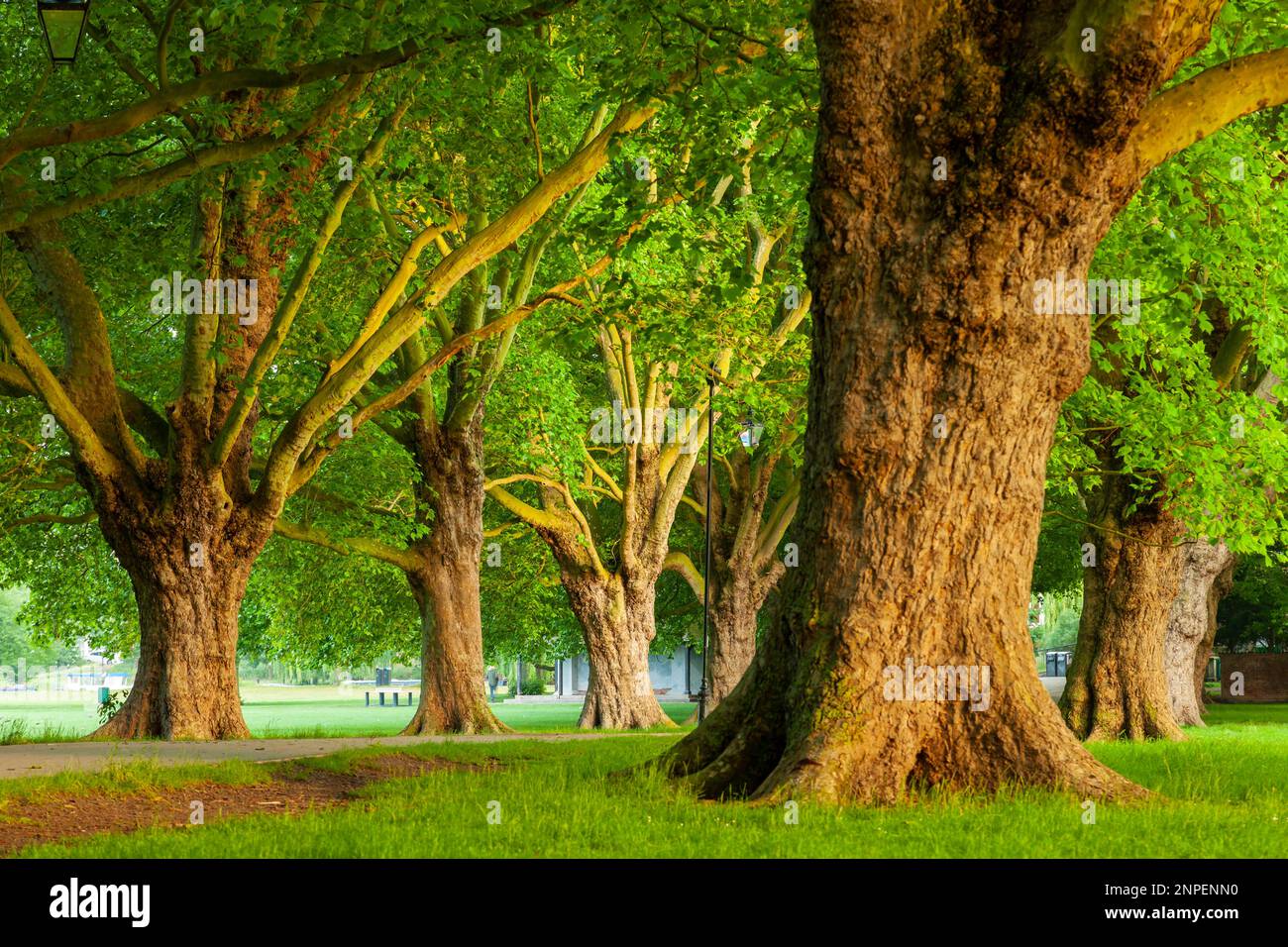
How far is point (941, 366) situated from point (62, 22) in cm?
604

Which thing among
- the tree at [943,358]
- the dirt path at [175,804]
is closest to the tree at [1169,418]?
the tree at [943,358]

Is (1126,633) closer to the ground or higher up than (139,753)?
higher up

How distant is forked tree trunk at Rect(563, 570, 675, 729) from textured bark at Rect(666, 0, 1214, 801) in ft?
50.9

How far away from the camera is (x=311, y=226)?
54.1 feet

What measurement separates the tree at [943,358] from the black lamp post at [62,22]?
15.6ft

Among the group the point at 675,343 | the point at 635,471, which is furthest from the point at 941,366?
the point at 635,471

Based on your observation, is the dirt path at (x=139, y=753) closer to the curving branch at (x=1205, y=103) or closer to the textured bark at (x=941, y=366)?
the textured bark at (x=941, y=366)

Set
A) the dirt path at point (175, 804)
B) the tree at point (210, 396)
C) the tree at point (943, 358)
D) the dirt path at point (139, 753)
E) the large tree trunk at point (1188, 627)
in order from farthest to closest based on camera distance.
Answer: the large tree trunk at point (1188, 627) → the tree at point (210, 396) → the dirt path at point (139, 753) → the tree at point (943, 358) → the dirt path at point (175, 804)

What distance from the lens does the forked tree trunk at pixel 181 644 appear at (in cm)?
1642

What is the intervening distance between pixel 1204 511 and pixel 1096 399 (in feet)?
8.42

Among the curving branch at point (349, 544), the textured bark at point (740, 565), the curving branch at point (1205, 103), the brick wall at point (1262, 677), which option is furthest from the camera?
the brick wall at point (1262, 677)

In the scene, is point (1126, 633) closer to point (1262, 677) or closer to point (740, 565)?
point (740, 565)

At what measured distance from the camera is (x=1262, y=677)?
146 ft

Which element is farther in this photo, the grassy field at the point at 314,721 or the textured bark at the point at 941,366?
the grassy field at the point at 314,721
